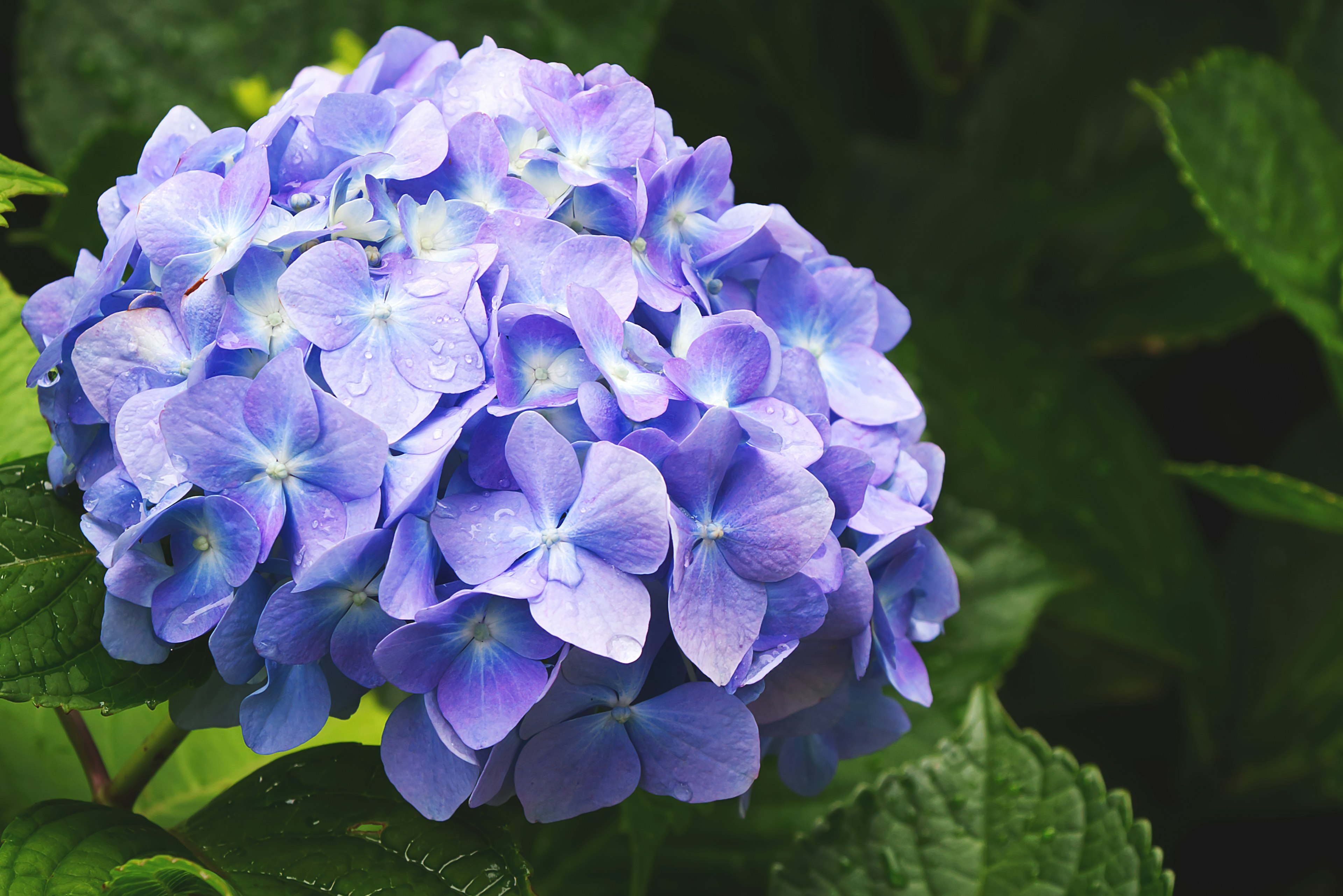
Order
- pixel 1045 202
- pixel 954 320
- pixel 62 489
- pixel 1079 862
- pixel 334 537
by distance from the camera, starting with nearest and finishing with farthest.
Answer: pixel 334 537 < pixel 62 489 < pixel 1079 862 < pixel 954 320 < pixel 1045 202

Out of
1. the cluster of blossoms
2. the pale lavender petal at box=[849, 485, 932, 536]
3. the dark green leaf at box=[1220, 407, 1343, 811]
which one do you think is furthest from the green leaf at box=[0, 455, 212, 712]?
the dark green leaf at box=[1220, 407, 1343, 811]

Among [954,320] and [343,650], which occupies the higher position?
[343,650]

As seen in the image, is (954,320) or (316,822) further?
(954,320)

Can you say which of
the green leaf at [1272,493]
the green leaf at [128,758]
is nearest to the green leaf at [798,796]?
the green leaf at [1272,493]

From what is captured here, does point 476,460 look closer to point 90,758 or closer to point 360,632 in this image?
point 360,632

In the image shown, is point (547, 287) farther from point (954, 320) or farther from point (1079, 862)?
point (954, 320)

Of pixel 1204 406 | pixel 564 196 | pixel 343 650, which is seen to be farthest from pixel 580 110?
pixel 1204 406
